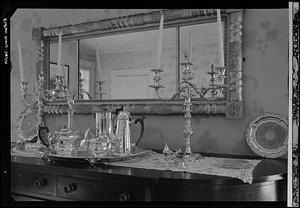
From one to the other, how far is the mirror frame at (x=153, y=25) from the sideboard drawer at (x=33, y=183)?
21.6 inches

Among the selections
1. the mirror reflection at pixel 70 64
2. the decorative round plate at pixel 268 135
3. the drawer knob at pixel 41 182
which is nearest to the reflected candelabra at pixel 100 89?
the mirror reflection at pixel 70 64

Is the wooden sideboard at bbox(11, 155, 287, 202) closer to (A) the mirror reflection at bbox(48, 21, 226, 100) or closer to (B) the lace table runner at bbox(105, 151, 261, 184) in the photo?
(B) the lace table runner at bbox(105, 151, 261, 184)

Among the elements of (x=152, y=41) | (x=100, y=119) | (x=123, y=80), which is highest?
(x=152, y=41)

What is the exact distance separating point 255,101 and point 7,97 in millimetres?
983

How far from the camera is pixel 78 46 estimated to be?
1669 millimetres

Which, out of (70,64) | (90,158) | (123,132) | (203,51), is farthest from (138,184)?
(70,64)

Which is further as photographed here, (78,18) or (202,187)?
(78,18)

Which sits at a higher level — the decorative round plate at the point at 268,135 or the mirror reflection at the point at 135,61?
the mirror reflection at the point at 135,61

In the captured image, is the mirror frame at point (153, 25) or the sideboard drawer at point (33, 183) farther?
the mirror frame at point (153, 25)

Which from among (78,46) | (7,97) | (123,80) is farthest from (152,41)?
(7,97)

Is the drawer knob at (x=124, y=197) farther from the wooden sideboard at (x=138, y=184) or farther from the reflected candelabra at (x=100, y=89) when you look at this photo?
the reflected candelabra at (x=100, y=89)

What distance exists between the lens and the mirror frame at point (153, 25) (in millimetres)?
1308
